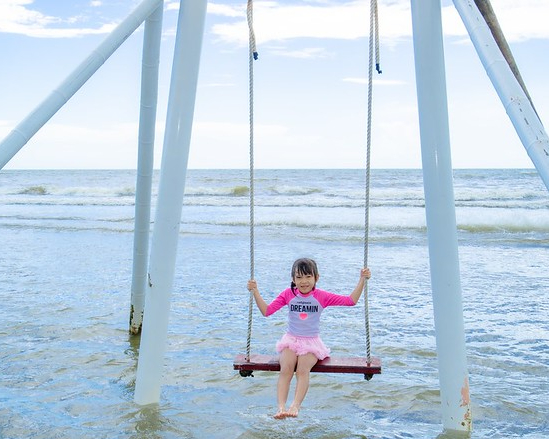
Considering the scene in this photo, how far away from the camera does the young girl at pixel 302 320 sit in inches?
163

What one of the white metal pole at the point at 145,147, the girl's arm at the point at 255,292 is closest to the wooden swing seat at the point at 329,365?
the girl's arm at the point at 255,292

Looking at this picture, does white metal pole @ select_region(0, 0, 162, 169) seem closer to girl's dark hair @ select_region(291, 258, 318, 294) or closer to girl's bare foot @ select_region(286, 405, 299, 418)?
girl's dark hair @ select_region(291, 258, 318, 294)

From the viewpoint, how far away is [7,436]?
4.12 meters

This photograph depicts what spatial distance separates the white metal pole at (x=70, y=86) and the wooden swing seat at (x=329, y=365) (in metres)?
1.79

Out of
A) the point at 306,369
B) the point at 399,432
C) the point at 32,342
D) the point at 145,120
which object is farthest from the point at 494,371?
the point at 32,342

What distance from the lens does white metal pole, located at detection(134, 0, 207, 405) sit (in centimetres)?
407

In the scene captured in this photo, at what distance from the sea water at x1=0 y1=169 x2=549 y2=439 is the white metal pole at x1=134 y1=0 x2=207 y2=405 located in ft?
2.60

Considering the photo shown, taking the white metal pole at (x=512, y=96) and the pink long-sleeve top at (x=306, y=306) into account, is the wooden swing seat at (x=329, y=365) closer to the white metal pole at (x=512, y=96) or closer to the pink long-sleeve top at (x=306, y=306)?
the pink long-sleeve top at (x=306, y=306)

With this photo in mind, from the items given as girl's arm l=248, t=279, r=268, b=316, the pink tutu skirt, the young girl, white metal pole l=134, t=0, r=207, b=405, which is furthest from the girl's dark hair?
white metal pole l=134, t=0, r=207, b=405

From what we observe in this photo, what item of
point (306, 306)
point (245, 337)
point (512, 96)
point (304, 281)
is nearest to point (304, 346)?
point (306, 306)

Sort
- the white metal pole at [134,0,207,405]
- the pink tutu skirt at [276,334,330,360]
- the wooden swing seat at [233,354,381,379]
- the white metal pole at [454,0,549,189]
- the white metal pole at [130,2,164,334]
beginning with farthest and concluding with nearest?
the white metal pole at [130,2,164,334] → the pink tutu skirt at [276,334,330,360] → the white metal pole at [134,0,207,405] → the wooden swing seat at [233,354,381,379] → the white metal pole at [454,0,549,189]

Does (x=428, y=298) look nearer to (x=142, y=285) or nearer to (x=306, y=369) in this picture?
(x=142, y=285)

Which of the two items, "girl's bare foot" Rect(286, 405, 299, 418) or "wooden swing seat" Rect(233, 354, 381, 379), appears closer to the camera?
"girl's bare foot" Rect(286, 405, 299, 418)

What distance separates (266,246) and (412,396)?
8.62 metres
